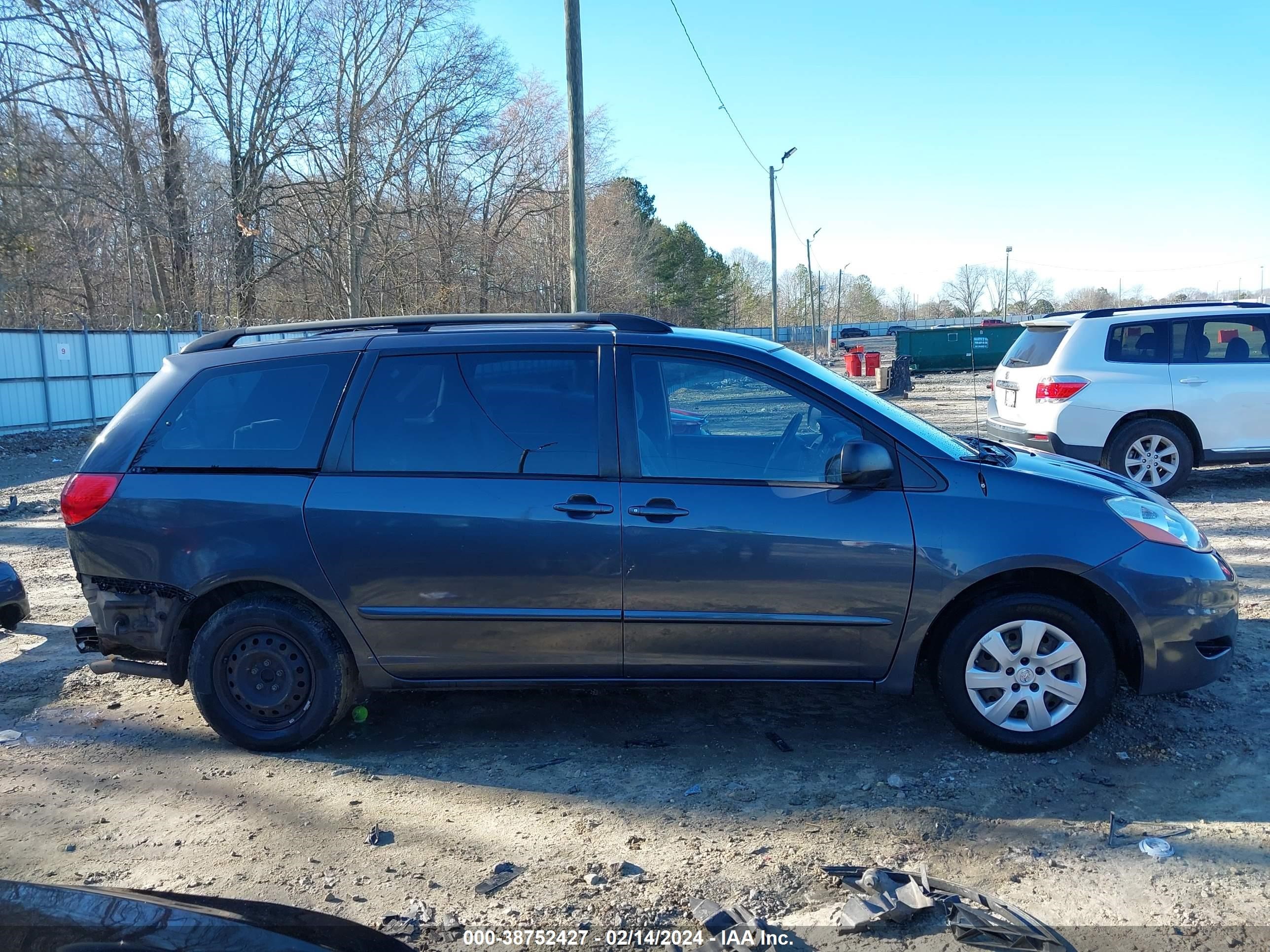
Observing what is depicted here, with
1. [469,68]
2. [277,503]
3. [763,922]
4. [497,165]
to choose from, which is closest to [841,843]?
[763,922]

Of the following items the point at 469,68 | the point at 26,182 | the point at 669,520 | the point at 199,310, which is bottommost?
the point at 669,520

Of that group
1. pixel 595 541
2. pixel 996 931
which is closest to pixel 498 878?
pixel 595 541

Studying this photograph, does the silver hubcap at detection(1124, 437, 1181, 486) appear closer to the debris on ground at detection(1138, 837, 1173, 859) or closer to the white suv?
the white suv

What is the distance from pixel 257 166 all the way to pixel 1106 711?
110ft

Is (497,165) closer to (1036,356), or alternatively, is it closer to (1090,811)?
(1036,356)

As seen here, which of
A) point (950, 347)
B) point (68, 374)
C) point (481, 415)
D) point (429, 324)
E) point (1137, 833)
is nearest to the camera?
point (1137, 833)

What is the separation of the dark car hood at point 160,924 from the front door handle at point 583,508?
Answer: 193 cm

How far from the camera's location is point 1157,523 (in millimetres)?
3924

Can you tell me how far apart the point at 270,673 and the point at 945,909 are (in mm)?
2876

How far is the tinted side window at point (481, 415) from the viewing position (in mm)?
3982

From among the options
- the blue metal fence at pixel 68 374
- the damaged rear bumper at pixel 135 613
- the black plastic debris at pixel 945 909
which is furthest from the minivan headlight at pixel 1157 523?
the blue metal fence at pixel 68 374

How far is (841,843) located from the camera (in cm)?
329

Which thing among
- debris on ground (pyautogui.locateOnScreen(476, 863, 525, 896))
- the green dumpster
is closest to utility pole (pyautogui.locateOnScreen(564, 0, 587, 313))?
debris on ground (pyautogui.locateOnScreen(476, 863, 525, 896))

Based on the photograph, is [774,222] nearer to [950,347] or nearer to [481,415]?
[950,347]
